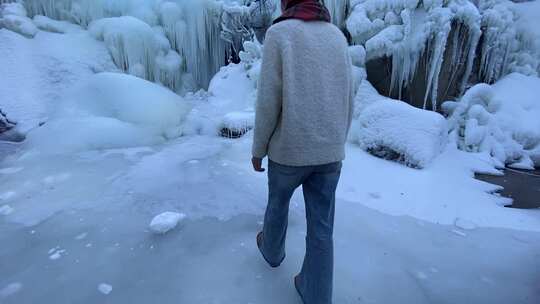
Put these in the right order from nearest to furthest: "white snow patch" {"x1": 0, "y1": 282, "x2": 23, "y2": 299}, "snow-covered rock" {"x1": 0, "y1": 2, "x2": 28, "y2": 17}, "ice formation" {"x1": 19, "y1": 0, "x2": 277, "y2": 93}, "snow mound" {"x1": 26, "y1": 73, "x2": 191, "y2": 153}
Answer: "white snow patch" {"x1": 0, "y1": 282, "x2": 23, "y2": 299} → "snow mound" {"x1": 26, "y1": 73, "x2": 191, "y2": 153} → "snow-covered rock" {"x1": 0, "y1": 2, "x2": 28, "y2": 17} → "ice formation" {"x1": 19, "y1": 0, "x2": 277, "y2": 93}

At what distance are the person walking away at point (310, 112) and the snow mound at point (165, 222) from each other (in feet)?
3.59

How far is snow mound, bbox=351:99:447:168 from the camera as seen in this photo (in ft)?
12.0

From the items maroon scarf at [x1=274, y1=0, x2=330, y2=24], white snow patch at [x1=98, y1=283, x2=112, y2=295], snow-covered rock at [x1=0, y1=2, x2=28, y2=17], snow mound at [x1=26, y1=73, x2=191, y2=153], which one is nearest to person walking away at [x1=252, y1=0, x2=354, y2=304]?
maroon scarf at [x1=274, y1=0, x2=330, y2=24]

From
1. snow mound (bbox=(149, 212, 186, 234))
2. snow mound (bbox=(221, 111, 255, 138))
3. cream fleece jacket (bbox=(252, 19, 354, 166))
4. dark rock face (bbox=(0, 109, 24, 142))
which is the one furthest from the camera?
snow mound (bbox=(221, 111, 255, 138))

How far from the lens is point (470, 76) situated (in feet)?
17.9

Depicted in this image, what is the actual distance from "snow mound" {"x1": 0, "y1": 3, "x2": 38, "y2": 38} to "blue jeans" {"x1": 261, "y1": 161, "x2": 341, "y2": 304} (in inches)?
233

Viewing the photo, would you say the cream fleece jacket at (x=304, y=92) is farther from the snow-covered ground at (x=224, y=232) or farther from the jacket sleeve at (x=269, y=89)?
the snow-covered ground at (x=224, y=232)

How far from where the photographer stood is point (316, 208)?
156cm

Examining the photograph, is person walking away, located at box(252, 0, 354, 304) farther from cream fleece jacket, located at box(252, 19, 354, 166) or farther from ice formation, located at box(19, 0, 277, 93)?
ice formation, located at box(19, 0, 277, 93)

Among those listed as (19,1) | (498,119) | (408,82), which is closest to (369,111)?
(408,82)

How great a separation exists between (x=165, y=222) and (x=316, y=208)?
1258mm

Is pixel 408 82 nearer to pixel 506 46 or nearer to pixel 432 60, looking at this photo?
pixel 432 60

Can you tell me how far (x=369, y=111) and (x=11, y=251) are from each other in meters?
3.64

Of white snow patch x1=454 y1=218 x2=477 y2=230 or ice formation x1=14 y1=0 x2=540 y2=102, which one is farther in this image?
ice formation x1=14 y1=0 x2=540 y2=102
